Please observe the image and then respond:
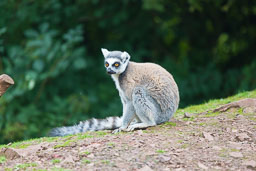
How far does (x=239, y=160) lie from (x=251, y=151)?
395 millimetres

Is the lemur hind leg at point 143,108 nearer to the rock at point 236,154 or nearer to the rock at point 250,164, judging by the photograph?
the rock at point 236,154

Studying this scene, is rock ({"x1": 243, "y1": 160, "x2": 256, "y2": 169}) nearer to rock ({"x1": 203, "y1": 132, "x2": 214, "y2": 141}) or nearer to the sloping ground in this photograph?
the sloping ground

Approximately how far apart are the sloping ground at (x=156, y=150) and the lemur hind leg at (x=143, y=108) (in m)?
0.17

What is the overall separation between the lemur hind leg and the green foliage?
4.69 m

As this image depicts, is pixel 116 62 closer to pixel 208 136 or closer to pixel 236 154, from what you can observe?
pixel 208 136

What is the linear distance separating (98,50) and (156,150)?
11041mm

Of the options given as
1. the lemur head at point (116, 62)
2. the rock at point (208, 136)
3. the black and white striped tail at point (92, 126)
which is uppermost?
the lemur head at point (116, 62)

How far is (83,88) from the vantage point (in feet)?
48.3

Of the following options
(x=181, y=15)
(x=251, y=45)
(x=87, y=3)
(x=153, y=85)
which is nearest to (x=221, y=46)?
(x=251, y=45)

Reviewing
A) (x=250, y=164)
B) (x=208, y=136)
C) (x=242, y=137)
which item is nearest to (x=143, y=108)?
(x=208, y=136)

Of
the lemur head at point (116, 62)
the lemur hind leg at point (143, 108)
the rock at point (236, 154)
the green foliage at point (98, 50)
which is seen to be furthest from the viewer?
the green foliage at point (98, 50)

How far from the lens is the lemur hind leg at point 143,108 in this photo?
21.4ft

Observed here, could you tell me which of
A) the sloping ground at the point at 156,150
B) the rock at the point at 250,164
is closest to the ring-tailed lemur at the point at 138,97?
the sloping ground at the point at 156,150

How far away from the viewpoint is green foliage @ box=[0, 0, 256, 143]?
11930mm
